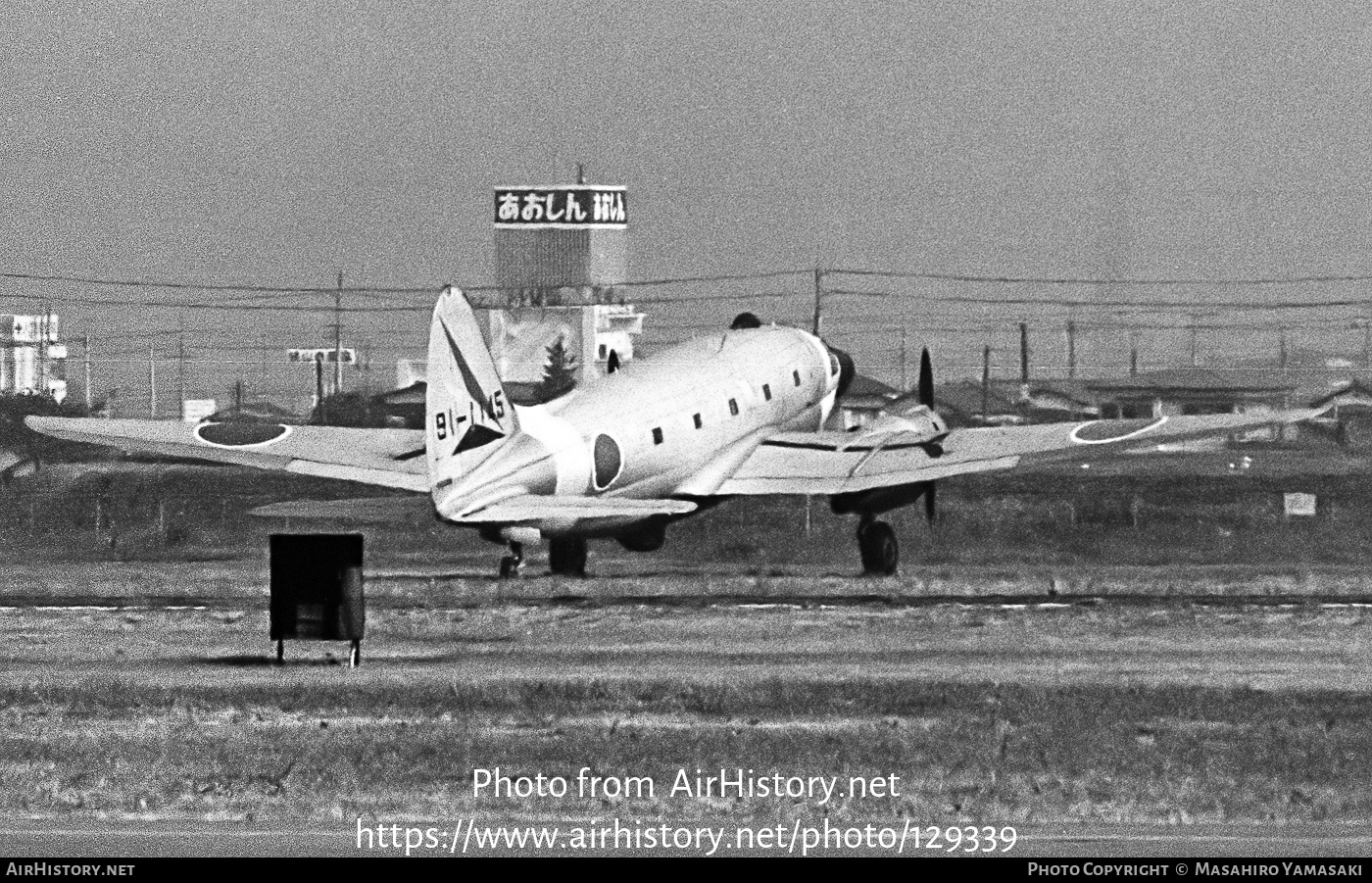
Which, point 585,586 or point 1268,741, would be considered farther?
point 585,586

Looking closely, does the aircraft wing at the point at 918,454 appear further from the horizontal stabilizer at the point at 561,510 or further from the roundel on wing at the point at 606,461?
the horizontal stabilizer at the point at 561,510

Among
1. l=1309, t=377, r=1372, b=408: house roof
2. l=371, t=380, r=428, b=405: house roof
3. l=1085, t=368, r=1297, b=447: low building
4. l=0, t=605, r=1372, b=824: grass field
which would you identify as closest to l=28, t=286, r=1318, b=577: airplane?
l=0, t=605, r=1372, b=824: grass field

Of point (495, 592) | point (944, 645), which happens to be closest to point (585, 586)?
point (495, 592)

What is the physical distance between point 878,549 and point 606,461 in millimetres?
8861

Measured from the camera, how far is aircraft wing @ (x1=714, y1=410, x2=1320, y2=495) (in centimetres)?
5706

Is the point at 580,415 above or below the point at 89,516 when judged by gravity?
above

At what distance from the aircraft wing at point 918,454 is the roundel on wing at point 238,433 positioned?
10.8m

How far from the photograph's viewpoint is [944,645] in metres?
41.2

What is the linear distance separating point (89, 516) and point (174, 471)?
32893 millimetres

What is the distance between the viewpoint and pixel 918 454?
2272 inches

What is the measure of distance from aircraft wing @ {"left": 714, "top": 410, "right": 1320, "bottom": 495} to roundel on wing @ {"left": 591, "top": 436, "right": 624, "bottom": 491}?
209 inches

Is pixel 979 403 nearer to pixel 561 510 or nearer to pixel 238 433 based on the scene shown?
pixel 238 433

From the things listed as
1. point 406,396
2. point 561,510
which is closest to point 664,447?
point 561,510
